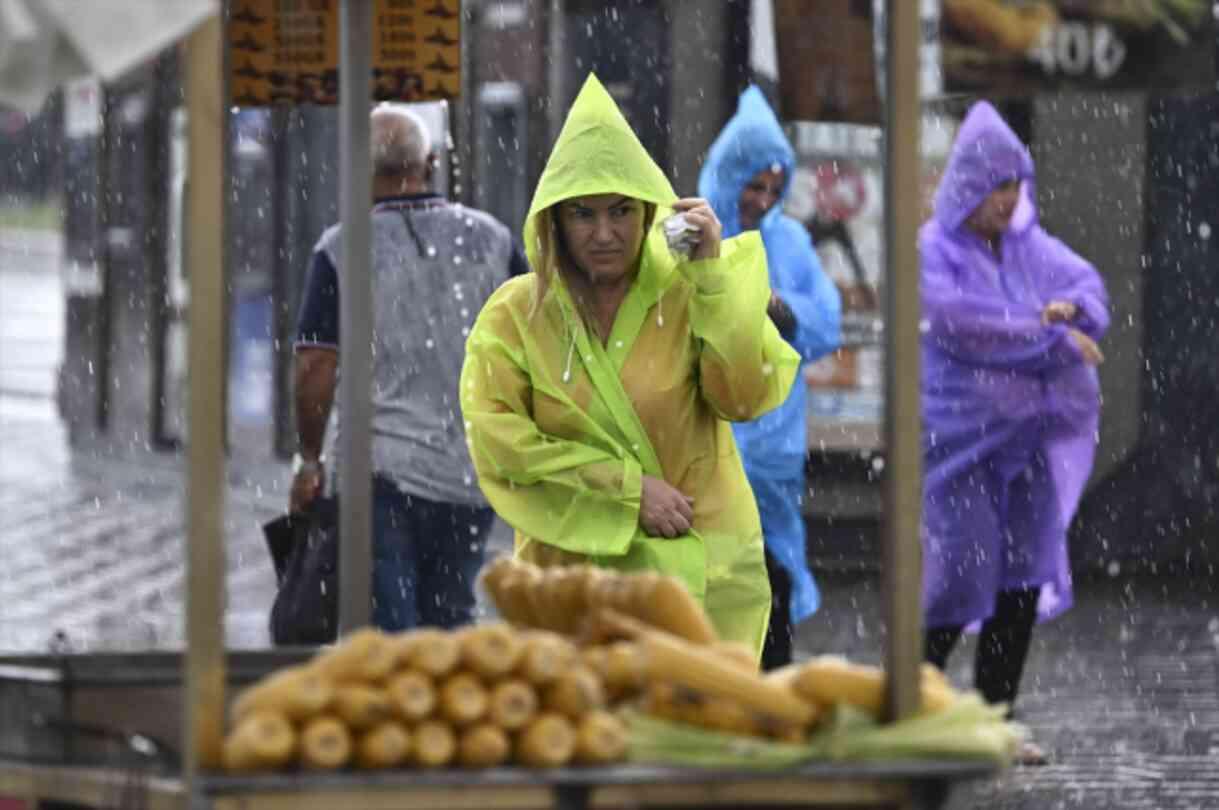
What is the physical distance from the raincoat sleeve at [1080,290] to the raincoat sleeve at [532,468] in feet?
11.3

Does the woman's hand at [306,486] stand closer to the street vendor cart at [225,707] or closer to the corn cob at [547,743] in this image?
the street vendor cart at [225,707]

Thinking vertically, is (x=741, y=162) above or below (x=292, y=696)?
above

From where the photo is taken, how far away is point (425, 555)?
8.04 m

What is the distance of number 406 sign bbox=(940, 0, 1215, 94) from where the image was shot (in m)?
11.2

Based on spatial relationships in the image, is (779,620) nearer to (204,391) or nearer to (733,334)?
(733,334)

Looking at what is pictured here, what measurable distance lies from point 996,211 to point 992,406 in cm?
61

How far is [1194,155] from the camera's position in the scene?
1397cm

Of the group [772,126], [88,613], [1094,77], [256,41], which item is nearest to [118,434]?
[88,613]

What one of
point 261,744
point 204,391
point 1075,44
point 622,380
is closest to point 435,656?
point 261,744

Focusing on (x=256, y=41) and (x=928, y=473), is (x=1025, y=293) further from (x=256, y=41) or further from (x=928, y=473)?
(x=256, y=41)

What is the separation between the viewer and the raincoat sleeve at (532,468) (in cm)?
620

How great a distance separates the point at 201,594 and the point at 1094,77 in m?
7.89

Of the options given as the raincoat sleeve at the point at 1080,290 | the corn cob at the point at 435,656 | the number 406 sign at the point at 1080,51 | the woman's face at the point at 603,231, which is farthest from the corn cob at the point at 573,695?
the number 406 sign at the point at 1080,51

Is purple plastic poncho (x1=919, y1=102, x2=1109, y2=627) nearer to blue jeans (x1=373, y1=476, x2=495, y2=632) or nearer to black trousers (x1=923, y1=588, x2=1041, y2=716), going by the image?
black trousers (x1=923, y1=588, x2=1041, y2=716)
